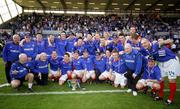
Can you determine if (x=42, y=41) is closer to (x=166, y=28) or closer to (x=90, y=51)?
(x=90, y=51)

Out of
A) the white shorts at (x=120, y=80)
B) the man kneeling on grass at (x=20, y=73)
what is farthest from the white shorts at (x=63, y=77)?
the white shorts at (x=120, y=80)

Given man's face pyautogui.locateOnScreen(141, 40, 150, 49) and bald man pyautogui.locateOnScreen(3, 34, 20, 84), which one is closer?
man's face pyautogui.locateOnScreen(141, 40, 150, 49)

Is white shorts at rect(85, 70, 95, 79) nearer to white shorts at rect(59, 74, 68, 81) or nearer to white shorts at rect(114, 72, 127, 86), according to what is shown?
white shorts at rect(59, 74, 68, 81)

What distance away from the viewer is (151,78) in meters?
7.97

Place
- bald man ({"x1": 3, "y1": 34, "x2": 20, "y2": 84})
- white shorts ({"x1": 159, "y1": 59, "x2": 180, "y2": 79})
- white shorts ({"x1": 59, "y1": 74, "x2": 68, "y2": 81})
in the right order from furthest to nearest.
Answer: white shorts ({"x1": 59, "y1": 74, "x2": 68, "y2": 81}) < bald man ({"x1": 3, "y1": 34, "x2": 20, "y2": 84}) < white shorts ({"x1": 159, "y1": 59, "x2": 180, "y2": 79})

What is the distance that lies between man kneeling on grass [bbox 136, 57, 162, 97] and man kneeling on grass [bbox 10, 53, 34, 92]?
347 centimetres

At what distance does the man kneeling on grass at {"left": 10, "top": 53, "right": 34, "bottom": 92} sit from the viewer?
8.52m

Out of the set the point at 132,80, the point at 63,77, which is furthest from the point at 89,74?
the point at 132,80

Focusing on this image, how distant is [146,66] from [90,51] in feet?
12.3

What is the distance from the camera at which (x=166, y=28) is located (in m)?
36.4

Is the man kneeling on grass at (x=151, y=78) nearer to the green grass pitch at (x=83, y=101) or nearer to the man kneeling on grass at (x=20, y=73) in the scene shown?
the green grass pitch at (x=83, y=101)

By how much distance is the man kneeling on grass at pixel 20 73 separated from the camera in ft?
28.0

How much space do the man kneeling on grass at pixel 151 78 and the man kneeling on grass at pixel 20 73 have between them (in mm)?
3473

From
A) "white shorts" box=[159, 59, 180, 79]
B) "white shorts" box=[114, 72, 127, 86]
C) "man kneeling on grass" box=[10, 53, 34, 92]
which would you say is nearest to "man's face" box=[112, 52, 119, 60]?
"white shorts" box=[114, 72, 127, 86]
